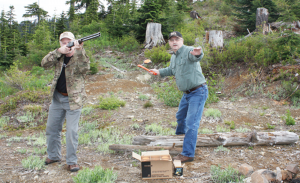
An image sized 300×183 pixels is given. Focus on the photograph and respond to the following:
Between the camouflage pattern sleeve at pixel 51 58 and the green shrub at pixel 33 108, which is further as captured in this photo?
the green shrub at pixel 33 108

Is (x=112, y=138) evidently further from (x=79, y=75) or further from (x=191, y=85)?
(x=191, y=85)

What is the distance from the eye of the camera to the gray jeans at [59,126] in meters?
3.45

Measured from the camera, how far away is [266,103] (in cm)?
732

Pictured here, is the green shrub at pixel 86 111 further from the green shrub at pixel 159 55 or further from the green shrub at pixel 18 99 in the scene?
the green shrub at pixel 159 55

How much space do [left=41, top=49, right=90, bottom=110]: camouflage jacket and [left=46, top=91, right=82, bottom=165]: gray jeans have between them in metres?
0.15

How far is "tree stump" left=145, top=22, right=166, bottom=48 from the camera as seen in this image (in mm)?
14359

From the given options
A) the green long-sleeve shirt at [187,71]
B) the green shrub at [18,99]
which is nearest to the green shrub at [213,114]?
the green long-sleeve shirt at [187,71]

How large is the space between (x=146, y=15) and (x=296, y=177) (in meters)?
13.6

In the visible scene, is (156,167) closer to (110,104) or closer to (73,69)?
(73,69)

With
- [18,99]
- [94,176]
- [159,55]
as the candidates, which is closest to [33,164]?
[94,176]

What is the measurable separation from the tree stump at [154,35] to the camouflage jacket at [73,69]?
37.0 ft

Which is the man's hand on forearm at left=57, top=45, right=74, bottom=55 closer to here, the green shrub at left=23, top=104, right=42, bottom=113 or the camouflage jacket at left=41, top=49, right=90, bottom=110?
the camouflage jacket at left=41, top=49, right=90, bottom=110

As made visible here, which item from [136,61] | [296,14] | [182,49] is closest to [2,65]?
→ [136,61]

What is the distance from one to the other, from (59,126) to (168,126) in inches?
115
